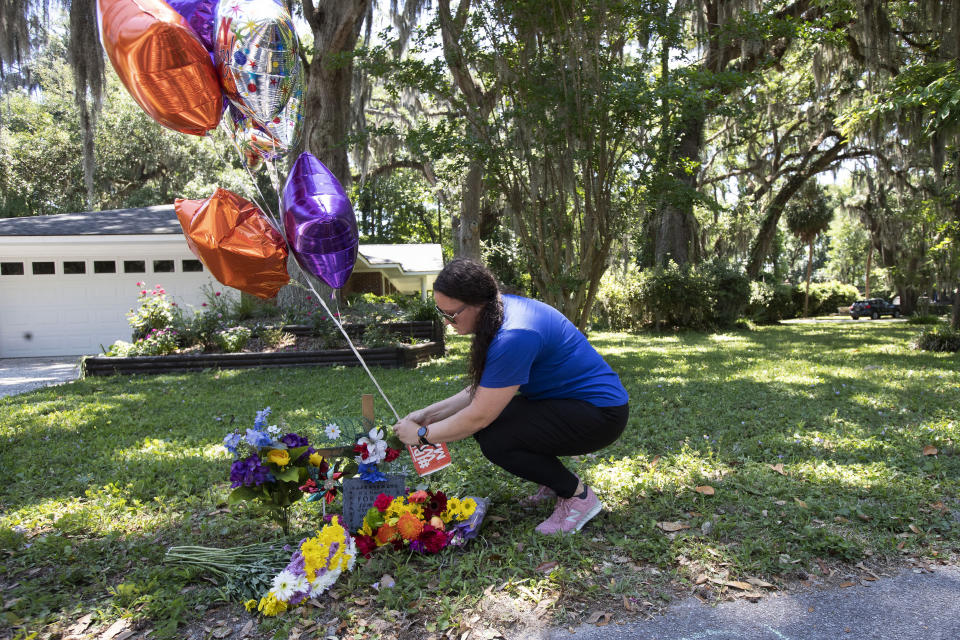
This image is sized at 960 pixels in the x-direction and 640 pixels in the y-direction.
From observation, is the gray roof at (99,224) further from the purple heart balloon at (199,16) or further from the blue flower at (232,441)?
the blue flower at (232,441)

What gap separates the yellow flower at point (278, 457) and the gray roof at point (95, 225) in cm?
1008

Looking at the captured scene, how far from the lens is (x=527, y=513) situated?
298cm

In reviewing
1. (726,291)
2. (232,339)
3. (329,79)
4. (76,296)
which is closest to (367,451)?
(232,339)

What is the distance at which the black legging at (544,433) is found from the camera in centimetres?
255

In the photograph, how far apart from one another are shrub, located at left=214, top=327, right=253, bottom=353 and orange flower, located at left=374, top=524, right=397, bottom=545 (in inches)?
275

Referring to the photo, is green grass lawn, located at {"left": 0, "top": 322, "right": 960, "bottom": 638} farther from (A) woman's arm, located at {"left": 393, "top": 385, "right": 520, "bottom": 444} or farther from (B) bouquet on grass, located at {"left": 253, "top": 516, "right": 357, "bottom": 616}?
(A) woman's arm, located at {"left": 393, "top": 385, "right": 520, "bottom": 444}

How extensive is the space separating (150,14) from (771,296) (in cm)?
1909

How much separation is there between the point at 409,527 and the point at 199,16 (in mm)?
2660

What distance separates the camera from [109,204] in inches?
855

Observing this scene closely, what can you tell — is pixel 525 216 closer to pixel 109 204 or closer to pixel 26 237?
pixel 26 237

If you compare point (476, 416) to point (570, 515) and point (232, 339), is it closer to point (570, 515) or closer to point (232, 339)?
point (570, 515)

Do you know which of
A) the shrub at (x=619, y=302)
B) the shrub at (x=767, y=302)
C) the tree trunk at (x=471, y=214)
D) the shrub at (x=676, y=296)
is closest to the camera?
the tree trunk at (x=471, y=214)

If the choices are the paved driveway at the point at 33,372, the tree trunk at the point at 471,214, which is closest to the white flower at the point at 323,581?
the paved driveway at the point at 33,372

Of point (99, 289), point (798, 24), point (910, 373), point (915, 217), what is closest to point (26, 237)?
point (99, 289)
